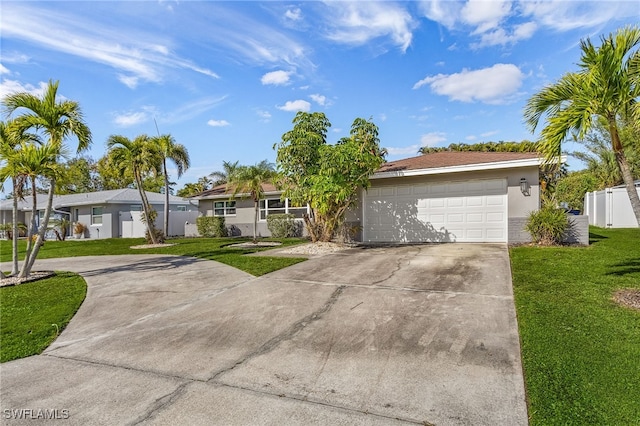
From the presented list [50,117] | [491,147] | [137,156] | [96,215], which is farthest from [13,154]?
[491,147]

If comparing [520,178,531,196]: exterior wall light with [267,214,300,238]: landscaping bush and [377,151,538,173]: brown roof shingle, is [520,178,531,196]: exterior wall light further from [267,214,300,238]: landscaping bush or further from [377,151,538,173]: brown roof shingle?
[267,214,300,238]: landscaping bush

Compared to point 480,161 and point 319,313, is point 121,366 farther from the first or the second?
point 480,161

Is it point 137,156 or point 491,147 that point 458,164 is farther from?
point 491,147

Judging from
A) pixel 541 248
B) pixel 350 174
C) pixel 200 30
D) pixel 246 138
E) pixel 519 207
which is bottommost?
pixel 541 248

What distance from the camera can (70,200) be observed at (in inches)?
1061

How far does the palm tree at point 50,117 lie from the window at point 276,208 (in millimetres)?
10855

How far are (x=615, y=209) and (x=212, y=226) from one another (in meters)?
22.4

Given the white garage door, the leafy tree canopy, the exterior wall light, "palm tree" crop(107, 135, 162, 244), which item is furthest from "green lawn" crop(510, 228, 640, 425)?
"palm tree" crop(107, 135, 162, 244)

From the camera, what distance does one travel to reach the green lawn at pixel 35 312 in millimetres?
4661

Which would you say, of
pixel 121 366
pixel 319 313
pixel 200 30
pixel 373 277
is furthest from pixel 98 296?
pixel 200 30

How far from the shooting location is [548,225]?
10.5 metres

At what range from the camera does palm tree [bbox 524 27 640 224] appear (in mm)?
5125

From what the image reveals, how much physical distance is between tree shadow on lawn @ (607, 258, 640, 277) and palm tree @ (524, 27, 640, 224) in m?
2.09

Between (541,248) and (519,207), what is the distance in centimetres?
197
